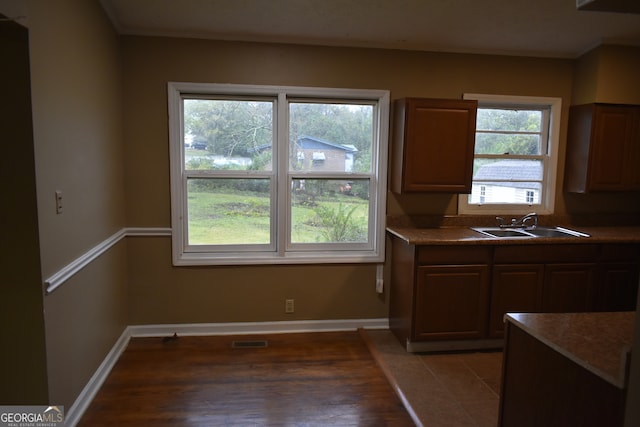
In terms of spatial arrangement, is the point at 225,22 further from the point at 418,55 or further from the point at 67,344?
the point at 67,344

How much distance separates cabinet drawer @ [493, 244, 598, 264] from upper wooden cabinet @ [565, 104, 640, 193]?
23.9 inches

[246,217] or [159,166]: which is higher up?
[159,166]

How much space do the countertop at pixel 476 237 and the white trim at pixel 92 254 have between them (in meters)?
1.91

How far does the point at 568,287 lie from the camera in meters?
3.05

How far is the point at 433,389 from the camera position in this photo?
2502 mm

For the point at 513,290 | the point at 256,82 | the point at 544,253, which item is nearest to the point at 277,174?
the point at 256,82

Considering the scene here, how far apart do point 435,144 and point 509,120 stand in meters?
0.93

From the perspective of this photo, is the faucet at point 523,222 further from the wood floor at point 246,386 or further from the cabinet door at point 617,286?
the wood floor at point 246,386

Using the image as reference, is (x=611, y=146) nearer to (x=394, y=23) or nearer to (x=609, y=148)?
(x=609, y=148)

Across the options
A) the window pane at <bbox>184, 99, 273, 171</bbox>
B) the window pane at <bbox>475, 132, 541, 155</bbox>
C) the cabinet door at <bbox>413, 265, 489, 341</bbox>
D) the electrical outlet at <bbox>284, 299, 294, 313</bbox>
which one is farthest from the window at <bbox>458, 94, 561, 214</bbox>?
the window pane at <bbox>184, 99, 273, 171</bbox>

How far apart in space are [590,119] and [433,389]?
8.24 ft

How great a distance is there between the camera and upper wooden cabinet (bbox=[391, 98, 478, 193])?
121 inches

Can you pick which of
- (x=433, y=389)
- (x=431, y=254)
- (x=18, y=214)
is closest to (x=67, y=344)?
(x=18, y=214)

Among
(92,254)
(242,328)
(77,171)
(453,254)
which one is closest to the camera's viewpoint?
(77,171)
